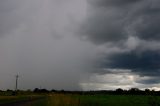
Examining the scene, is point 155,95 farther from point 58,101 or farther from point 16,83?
point 16,83

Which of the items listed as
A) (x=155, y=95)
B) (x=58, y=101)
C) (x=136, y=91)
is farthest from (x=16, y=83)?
(x=155, y=95)

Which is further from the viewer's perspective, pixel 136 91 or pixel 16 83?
pixel 136 91

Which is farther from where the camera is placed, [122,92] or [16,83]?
[122,92]

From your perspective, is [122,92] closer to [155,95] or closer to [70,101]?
[70,101]

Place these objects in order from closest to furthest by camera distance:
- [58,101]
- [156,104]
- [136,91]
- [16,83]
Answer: [156,104], [58,101], [16,83], [136,91]

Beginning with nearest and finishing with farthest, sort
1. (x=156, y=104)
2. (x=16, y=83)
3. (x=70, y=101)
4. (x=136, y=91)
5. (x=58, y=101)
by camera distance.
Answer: (x=156, y=104), (x=70, y=101), (x=58, y=101), (x=16, y=83), (x=136, y=91)

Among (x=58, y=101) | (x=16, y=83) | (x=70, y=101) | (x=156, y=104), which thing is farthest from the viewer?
(x=16, y=83)

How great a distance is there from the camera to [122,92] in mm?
199250

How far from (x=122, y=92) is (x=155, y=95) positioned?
7212 inches

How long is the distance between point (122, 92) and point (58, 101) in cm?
16512

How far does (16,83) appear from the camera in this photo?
157875mm

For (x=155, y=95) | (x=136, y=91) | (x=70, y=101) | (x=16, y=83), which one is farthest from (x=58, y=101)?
(x=136, y=91)

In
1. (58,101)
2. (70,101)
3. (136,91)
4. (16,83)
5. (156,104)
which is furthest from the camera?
(136,91)

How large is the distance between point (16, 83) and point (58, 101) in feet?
406
